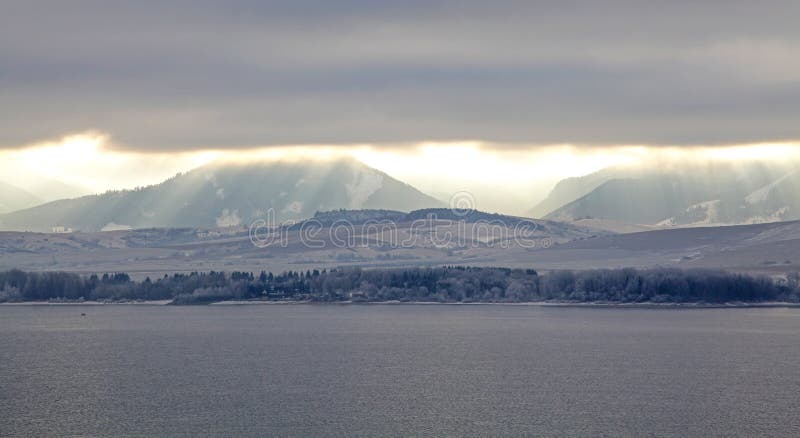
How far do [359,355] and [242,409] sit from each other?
4737 centimetres

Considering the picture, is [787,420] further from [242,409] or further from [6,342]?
[6,342]

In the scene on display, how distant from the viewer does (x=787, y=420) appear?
100000mm

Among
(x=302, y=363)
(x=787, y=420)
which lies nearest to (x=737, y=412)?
(x=787, y=420)

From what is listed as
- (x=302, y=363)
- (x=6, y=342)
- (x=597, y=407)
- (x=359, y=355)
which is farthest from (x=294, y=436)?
(x=6, y=342)

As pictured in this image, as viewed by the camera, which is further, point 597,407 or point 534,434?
point 597,407

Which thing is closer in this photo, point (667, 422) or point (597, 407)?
point (667, 422)

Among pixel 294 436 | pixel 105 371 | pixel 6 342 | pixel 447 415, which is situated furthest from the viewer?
pixel 6 342

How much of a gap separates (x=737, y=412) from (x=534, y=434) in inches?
813

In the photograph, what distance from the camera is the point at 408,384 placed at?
123m

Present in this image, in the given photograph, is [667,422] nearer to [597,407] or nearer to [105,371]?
[597,407]

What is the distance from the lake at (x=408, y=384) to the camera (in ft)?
326

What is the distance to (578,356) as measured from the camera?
150 m

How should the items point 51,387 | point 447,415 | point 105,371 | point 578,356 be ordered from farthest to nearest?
point 578,356 < point 105,371 < point 51,387 < point 447,415

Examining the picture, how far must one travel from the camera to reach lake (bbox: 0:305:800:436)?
9938 centimetres
